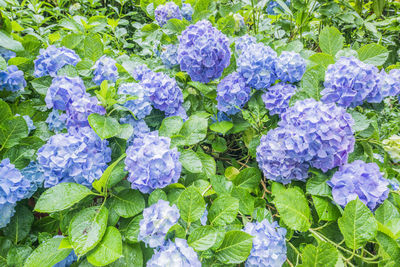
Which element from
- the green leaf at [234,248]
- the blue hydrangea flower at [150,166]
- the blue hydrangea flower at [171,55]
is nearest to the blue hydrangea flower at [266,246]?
the green leaf at [234,248]

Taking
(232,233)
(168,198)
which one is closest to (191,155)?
(168,198)

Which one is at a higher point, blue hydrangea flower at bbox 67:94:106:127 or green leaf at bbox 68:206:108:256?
blue hydrangea flower at bbox 67:94:106:127

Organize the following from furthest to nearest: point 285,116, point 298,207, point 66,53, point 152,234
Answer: point 66,53, point 285,116, point 298,207, point 152,234

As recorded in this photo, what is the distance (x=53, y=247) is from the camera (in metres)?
0.71

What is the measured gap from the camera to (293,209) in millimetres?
745

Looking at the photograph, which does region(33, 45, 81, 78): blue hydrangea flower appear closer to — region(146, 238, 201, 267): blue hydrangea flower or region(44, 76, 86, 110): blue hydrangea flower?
region(44, 76, 86, 110): blue hydrangea flower

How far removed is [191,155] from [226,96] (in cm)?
32

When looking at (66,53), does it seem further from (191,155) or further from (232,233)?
(232,233)

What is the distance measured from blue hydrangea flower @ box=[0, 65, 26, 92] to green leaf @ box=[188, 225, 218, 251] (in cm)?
91

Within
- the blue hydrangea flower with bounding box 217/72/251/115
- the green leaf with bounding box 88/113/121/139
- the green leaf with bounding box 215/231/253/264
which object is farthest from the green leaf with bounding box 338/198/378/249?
the green leaf with bounding box 88/113/121/139

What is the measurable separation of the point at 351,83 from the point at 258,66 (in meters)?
0.31

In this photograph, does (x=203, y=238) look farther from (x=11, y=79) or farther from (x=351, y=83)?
(x=11, y=79)

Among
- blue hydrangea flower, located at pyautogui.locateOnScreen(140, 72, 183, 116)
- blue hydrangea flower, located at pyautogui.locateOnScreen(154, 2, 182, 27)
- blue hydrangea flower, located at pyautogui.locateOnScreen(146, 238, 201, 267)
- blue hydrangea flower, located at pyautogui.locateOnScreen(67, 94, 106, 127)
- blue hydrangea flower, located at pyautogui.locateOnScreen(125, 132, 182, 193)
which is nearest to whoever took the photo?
blue hydrangea flower, located at pyautogui.locateOnScreen(146, 238, 201, 267)

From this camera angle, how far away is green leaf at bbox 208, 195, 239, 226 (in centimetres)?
72
